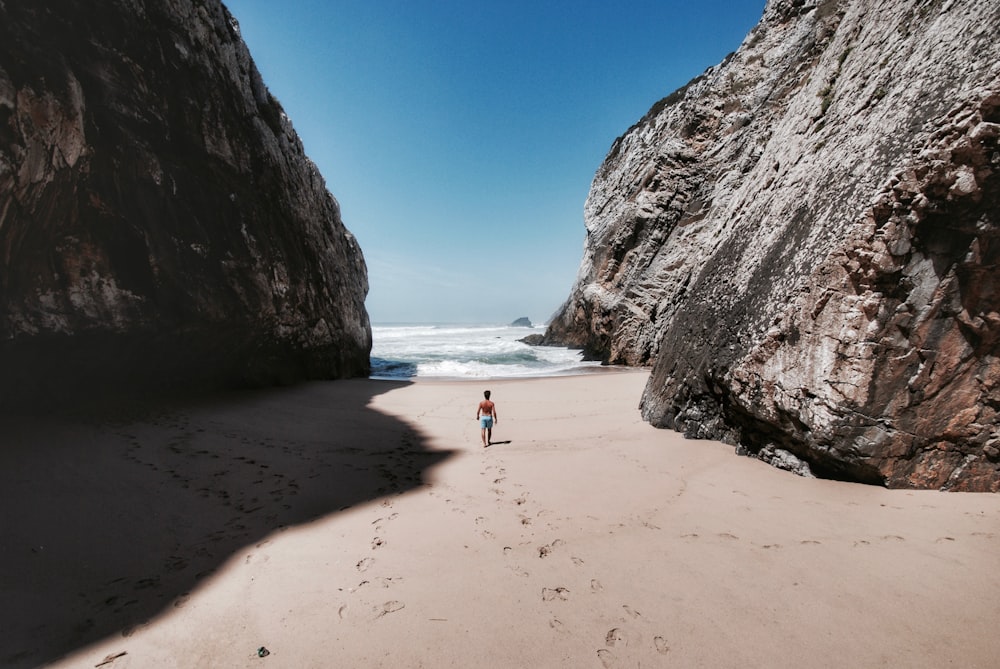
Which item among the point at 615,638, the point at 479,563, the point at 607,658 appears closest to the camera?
the point at 607,658

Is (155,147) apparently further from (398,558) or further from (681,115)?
(681,115)

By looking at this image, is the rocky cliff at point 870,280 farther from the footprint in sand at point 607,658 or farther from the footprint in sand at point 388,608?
the footprint in sand at point 388,608

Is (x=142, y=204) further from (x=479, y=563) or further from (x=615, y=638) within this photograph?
(x=615, y=638)

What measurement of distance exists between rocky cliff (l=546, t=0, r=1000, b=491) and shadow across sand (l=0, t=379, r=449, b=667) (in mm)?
4632

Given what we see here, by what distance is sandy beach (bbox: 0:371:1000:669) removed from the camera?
2.30 metres

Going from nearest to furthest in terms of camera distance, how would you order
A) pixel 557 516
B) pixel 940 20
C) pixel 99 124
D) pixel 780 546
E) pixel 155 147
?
pixel 780 546, pixel 557 516, pixel 940 20, pixel 99 124, pixel 155 147

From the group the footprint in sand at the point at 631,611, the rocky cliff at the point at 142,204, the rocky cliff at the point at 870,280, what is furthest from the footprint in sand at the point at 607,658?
the rocky cliff at the point at 142,204

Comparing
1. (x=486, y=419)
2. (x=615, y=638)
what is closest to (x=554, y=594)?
(x=615, y=638)

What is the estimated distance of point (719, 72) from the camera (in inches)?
818

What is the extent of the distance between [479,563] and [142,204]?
990 cm

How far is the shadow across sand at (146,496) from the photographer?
2.71 meters

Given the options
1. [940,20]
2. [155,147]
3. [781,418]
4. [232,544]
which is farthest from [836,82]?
[155,147]

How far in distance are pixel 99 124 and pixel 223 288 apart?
3.75 m

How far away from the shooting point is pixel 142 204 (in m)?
8.14
